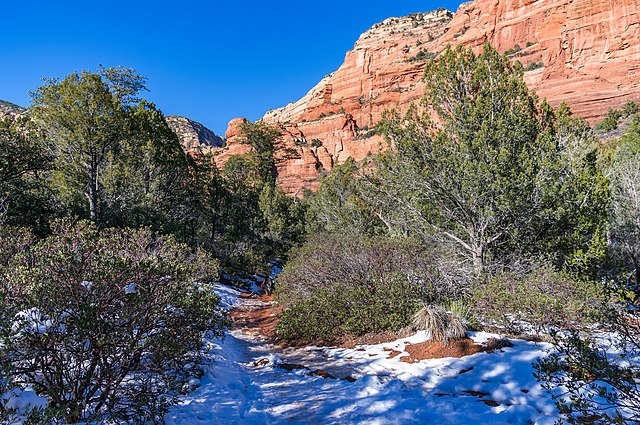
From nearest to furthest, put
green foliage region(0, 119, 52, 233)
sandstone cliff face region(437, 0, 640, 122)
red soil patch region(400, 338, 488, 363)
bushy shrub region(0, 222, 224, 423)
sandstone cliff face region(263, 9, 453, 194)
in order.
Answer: bushy shrub region(0, 222, 224, 423)
red soil patch region(400, 338, 488, 363)
green foliage region(0, 119, 52, 233)
sandstone cliff face region(437, 0, 640, 122)
sandstone cliff face region(263, 9, 453, 194)

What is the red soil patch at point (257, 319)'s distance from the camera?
33.4ft

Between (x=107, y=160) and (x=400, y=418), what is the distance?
14.1 m

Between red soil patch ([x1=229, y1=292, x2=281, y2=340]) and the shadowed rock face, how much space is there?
68.5 feet

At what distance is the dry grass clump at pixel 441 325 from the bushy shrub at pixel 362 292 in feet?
2.37

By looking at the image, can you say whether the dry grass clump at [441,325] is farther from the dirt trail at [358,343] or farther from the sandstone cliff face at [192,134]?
the sandstone cliff face at [192,134]

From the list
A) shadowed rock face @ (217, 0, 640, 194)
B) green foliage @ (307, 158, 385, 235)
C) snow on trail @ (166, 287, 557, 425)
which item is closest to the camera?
snow on trail @ (166, 287, 557, 425)

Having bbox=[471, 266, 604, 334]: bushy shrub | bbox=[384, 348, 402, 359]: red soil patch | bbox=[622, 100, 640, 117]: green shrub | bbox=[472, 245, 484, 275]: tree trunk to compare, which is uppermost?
bbox=[622, 100, 640, 117]: green shrub

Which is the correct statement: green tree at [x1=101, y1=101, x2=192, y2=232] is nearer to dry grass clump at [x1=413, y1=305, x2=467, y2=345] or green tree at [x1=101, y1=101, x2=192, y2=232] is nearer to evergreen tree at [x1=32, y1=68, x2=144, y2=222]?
evergreen tree at [x1=32, y1=68, x2=144, y2=222]

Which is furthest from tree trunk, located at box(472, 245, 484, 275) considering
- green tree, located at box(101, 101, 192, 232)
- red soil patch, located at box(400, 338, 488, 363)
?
green tree, located at box(101, 101, 192, 232)

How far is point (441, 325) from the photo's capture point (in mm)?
6410

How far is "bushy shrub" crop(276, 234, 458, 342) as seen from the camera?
301 inches

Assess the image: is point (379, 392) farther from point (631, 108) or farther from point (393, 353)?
point (631, 108)

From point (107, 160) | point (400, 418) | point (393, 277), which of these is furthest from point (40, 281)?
point (107, 160)

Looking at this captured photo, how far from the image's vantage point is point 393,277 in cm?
796
